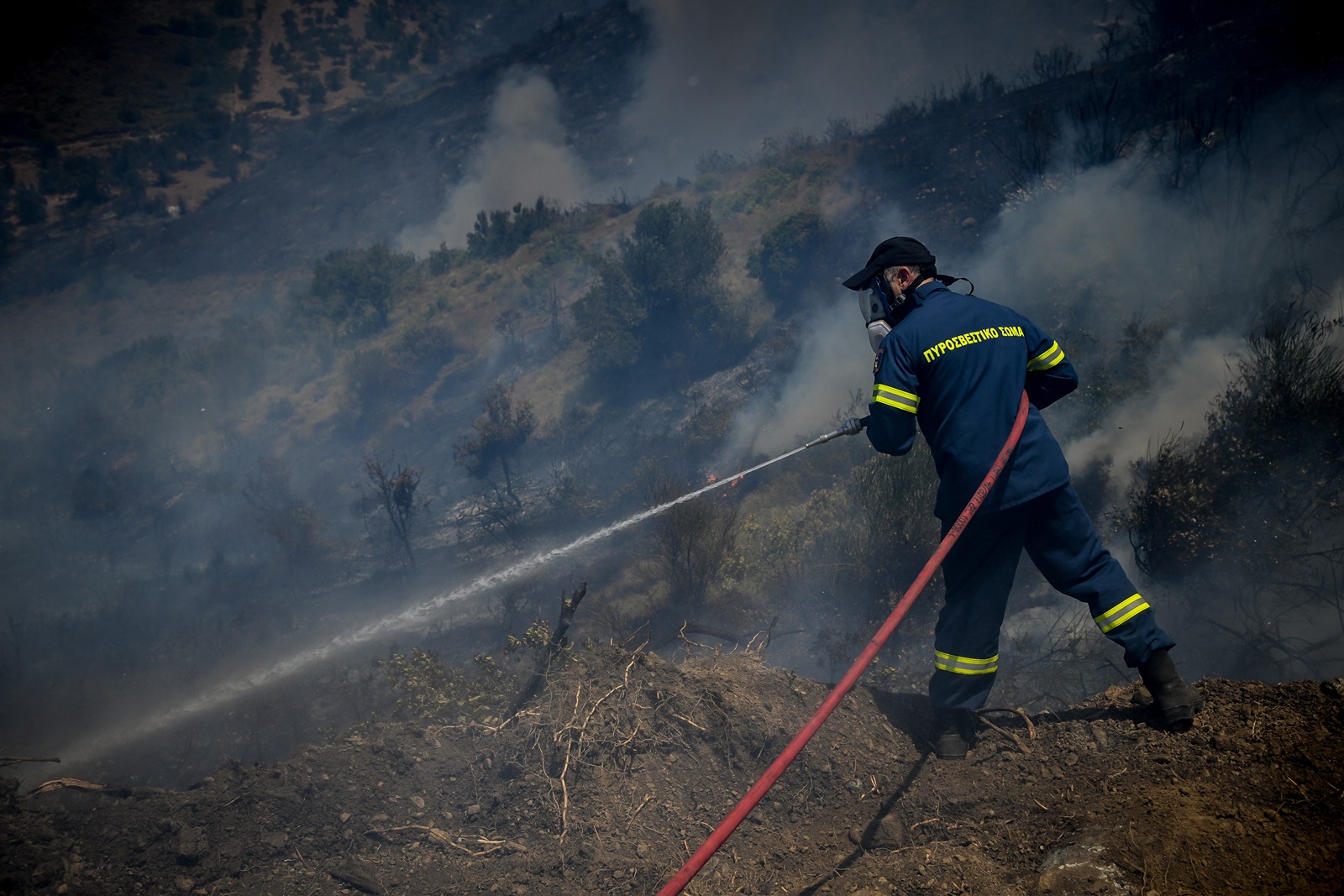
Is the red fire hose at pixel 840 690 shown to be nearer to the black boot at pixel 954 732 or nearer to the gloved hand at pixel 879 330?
the gloved hand at pixel 879 330

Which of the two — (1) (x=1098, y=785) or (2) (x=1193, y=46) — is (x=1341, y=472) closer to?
(1) (x=1098, y=785)

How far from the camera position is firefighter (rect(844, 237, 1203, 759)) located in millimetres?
3080

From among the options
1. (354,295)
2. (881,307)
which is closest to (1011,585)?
(881,307)

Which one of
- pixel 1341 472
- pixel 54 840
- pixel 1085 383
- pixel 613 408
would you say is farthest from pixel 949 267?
pixel 54 840

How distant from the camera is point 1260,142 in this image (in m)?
11.9

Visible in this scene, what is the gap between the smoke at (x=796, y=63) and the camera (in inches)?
1217

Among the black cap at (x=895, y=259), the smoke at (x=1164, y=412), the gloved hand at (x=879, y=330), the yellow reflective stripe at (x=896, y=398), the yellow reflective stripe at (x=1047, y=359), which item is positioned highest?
the black cap at (x=895, y=259)

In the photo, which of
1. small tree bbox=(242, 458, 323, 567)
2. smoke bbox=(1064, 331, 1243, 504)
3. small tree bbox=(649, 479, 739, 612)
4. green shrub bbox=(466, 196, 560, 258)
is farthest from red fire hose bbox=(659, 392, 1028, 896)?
green shrub bbox=(466, 196, 560, 258)

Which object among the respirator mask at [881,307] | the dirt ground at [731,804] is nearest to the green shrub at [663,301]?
the dirt ground at [731,804]

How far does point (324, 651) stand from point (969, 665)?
12.7 metres

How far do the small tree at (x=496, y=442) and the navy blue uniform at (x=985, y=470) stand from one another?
48.0 feet

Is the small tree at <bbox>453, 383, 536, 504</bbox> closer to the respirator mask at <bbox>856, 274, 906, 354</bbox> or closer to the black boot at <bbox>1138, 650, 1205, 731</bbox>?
the respirator mask at <bbox>856, 274, 906, 354</bbox>

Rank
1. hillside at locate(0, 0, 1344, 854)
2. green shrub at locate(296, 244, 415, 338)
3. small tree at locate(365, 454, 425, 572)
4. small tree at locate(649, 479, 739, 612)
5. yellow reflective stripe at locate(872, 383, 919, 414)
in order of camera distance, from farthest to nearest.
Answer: green shrub at locate(296, 244, 415, 338) < small tree at locate(365, 454, 425, 572) < small tree at locate(649, 479, 739, 612) < hillside at locate(0, 0, 1344, 854) < yellow reflective stripe at locate(872, 383, 919, 414)

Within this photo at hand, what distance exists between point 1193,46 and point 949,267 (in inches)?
315
